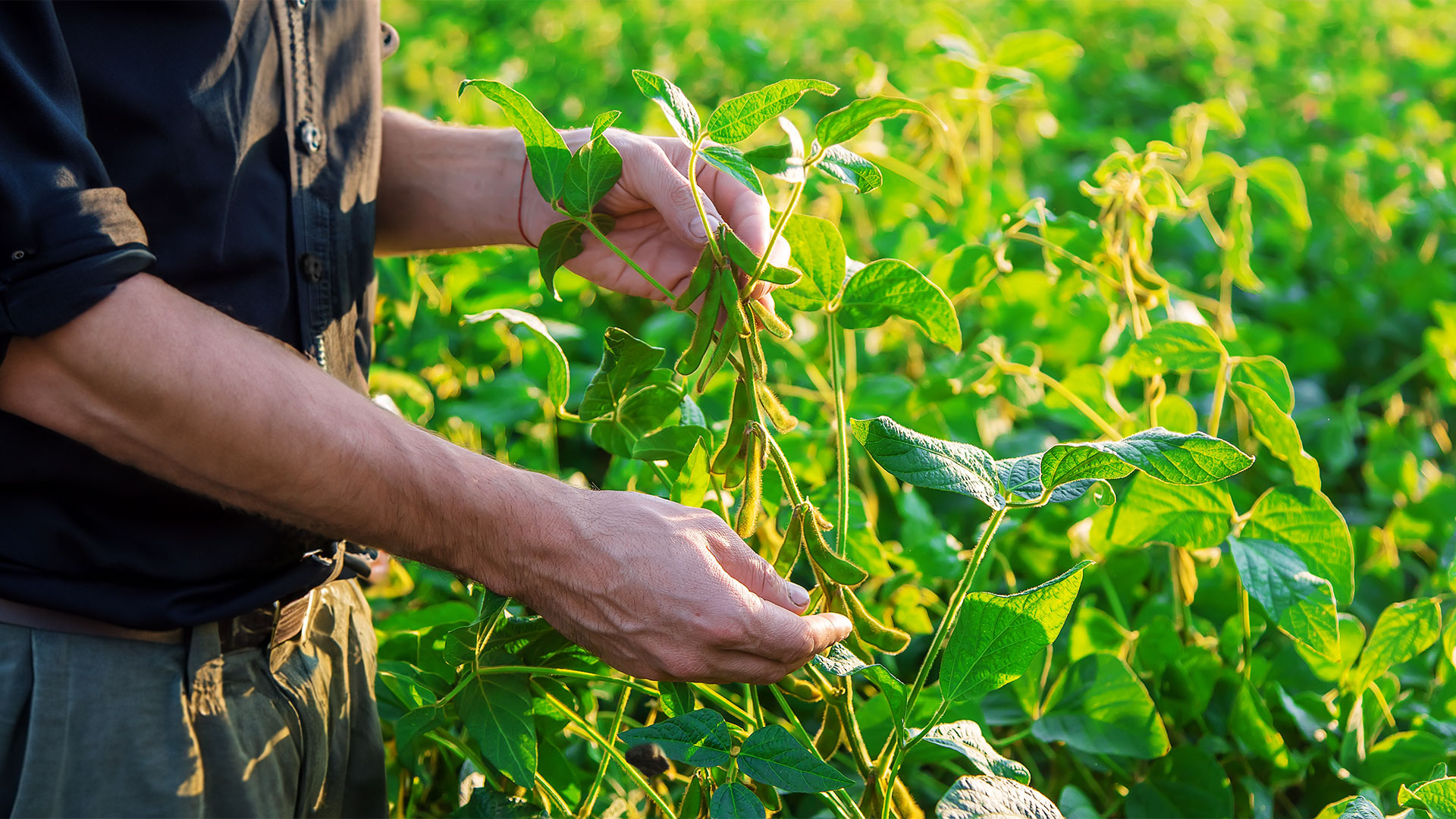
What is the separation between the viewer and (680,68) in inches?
115

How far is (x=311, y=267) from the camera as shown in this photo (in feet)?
3.05

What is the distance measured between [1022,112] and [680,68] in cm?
91

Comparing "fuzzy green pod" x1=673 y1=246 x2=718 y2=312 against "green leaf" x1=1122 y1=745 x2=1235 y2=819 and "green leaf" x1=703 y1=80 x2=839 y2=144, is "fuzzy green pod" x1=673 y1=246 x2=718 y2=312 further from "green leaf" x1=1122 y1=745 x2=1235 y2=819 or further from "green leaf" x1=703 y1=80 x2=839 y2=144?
"green leaf" x1=1122 y1=745 x2=1235 y2=819

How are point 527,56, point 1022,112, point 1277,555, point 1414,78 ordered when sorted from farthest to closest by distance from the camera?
point 527,56
point 1414,78
point 1022,112
point 1277,555

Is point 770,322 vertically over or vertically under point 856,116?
under

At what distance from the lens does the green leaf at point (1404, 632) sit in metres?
0.95

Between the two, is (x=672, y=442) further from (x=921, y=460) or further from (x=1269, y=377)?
(x=1269, y=377)

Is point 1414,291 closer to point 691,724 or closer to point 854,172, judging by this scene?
point 854,172

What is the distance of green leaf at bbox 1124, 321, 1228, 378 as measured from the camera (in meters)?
1.00

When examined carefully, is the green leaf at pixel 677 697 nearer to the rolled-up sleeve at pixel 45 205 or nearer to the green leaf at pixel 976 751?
the green leaf at pixel 976 751

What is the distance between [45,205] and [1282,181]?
1280 mm

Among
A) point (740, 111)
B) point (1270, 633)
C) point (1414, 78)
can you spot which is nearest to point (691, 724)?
point (740, 111)

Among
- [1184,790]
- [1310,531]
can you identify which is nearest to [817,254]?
[1310,531]

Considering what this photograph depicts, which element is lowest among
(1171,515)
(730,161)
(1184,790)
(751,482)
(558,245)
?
(1184,790)
